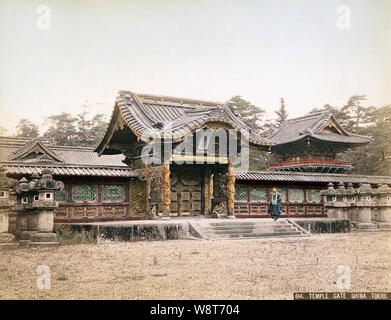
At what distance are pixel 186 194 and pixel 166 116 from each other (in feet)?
12.5

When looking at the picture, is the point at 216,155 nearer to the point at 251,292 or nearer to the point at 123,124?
the point at 123,124

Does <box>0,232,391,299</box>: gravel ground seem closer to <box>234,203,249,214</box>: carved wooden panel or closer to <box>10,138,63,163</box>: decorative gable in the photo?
<box>234,203,249,214</box>: carved wooden panel

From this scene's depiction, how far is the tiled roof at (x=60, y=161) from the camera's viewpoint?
2108 centimetres

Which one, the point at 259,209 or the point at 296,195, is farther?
the point at 296,195

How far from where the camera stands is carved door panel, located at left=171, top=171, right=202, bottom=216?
73.4 feet

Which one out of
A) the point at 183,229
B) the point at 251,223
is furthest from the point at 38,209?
the point at 251,223

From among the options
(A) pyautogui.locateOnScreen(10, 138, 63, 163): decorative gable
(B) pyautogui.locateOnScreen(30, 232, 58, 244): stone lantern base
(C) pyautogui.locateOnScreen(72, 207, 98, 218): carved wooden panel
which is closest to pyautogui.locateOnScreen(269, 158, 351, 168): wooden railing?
(A) pyautogui.locateOnScreen(10, 138, 63, 163): decorative gable

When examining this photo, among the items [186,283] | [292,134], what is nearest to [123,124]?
[186,283]

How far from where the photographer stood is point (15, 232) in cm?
1800

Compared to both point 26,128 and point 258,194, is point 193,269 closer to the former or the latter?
point 258,194

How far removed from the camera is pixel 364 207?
22.1 meters

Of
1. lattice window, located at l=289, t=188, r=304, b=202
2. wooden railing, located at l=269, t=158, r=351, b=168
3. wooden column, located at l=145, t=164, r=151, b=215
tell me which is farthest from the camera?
wooden railing, located at l=269, t=158, r=351, b=168

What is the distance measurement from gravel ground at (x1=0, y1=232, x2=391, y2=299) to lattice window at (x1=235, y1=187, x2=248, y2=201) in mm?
9982
